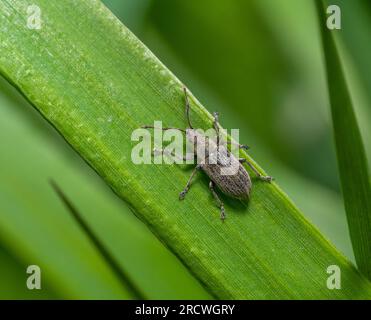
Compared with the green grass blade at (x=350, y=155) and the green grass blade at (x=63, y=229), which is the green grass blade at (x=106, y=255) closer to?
the green grass blade at (x=63, y=229)

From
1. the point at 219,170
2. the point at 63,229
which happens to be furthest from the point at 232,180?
the point at 63,229

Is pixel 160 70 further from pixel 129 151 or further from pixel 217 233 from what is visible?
pixel 217 233

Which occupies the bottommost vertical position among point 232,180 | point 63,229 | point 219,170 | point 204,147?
point 63,229

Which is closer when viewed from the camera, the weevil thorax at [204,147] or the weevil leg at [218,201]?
the weevil leg at [218,201]

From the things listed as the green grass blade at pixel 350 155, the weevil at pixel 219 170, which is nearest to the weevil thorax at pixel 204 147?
the weevil at pixel 219 170

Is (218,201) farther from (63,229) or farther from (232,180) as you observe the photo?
(63,229)

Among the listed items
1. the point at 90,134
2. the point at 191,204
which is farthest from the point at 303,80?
the point at 90,134

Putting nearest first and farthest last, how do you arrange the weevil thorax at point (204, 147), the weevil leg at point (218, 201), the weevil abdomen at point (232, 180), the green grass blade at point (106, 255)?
the green grass blade at point (106, 255), the weevil leg at point (218, 201), the weevil abdomen at point (232, 180), the weevil thorax at point (204, 147)
